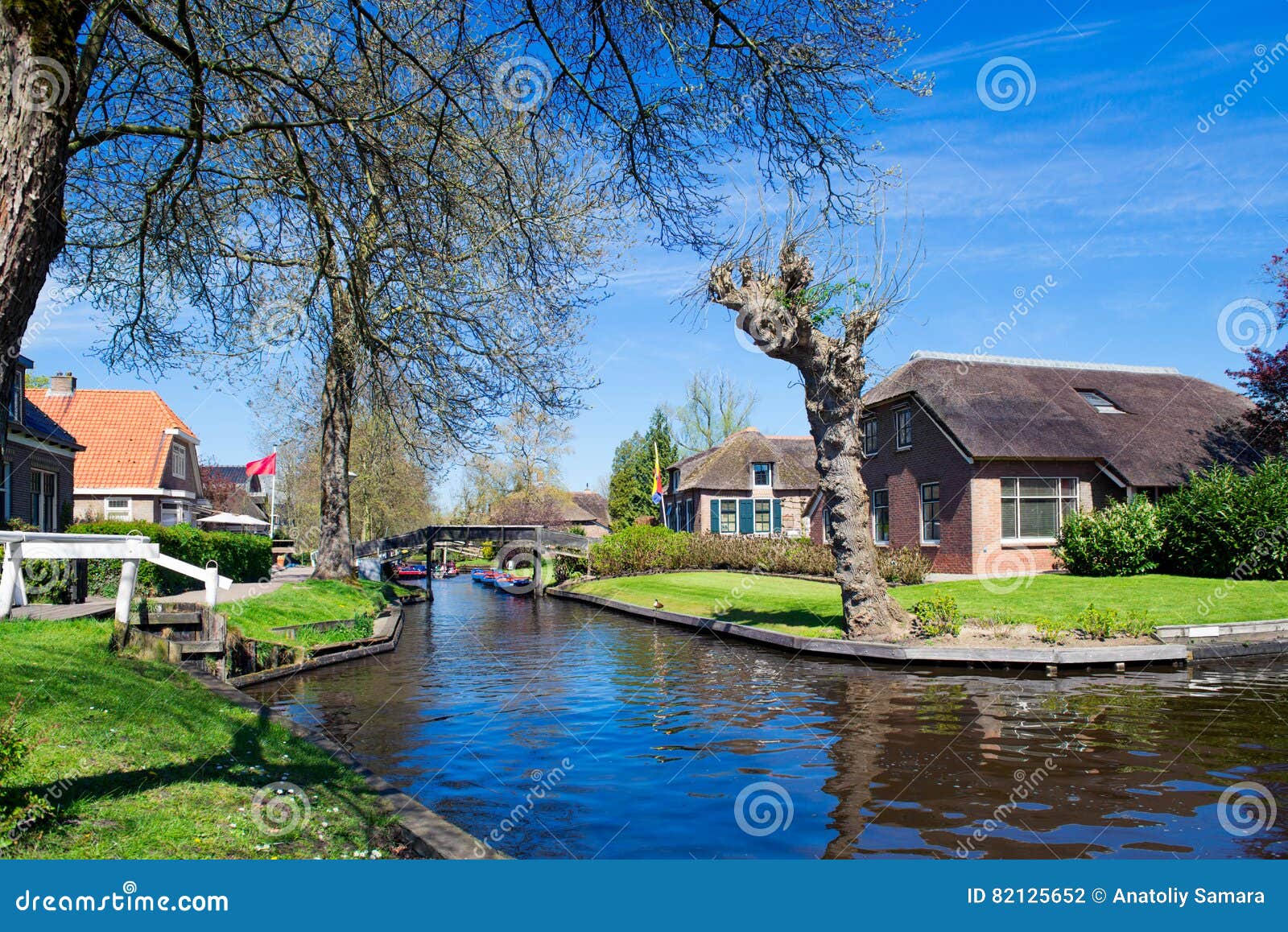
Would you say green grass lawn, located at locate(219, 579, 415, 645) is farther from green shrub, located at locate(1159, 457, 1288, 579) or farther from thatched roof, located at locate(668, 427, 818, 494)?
thatched roof, located at locate(668, 427, 818, 494)

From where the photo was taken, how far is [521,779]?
8719 mm

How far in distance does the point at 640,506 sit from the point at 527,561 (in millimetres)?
11691

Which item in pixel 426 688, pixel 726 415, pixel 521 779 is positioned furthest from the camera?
pixel 726 415

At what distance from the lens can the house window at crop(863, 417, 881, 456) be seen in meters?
32.9

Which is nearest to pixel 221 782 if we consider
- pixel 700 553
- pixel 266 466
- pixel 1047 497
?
pixel 1047 497

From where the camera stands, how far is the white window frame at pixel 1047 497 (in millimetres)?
27109

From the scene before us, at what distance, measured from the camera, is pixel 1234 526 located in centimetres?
2106

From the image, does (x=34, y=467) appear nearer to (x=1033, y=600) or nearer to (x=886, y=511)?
(x=886, y=511)

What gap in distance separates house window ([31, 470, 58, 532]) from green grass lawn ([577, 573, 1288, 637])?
767 inches

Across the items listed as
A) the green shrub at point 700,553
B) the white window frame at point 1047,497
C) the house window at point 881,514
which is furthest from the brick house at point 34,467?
the white window frame at point 1047,497

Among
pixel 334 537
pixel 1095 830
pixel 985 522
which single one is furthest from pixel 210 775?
pixel 985 522

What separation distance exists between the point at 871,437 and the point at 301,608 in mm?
21793

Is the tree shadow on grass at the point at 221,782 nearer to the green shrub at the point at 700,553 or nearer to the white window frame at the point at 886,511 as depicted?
the green shrub at the point at 700,553

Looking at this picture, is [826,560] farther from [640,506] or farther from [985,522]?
[640,506]
